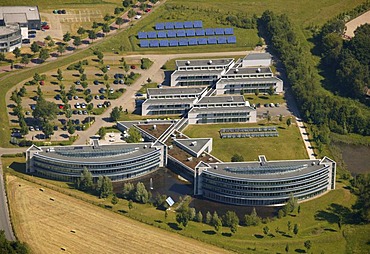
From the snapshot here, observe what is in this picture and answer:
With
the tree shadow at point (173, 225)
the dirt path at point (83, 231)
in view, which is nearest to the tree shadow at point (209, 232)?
the dirt path at point (83, 231)

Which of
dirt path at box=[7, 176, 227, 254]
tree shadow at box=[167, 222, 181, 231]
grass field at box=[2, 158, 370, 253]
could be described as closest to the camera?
dirt path at box=[7, 176, 227, 254]

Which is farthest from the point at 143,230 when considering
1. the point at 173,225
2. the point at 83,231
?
the point at 83,231

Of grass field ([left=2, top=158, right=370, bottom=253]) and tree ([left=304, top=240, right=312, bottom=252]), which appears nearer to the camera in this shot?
grass field ([left=2, top=158, right=370, bottom=253])

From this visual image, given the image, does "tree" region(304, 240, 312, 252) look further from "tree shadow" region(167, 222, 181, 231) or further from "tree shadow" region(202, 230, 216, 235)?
"tree shadow" region(167, 222, 181, 231)

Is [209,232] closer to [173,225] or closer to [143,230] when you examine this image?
[173,225]

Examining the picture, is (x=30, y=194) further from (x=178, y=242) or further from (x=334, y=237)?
(x=334, y=237)

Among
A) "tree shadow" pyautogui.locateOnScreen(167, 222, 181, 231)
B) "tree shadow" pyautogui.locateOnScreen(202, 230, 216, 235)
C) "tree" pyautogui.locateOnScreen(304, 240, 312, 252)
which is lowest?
"tree" pyautogui.locateOnScreen(304, 240, 312, 252)

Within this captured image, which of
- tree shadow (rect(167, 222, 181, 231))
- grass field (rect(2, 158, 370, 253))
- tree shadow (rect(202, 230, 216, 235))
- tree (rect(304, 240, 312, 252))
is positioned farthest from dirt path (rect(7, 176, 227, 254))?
tree (rect(304, 240, 312, 252))

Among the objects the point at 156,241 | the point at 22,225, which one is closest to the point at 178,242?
the point at 156,241

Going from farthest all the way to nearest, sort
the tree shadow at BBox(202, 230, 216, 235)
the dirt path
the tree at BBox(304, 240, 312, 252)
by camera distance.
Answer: the tree shadow at BBox(202, 230, 216, 235), the tree at BBox(304, 240, 312, 252), the dirt path
